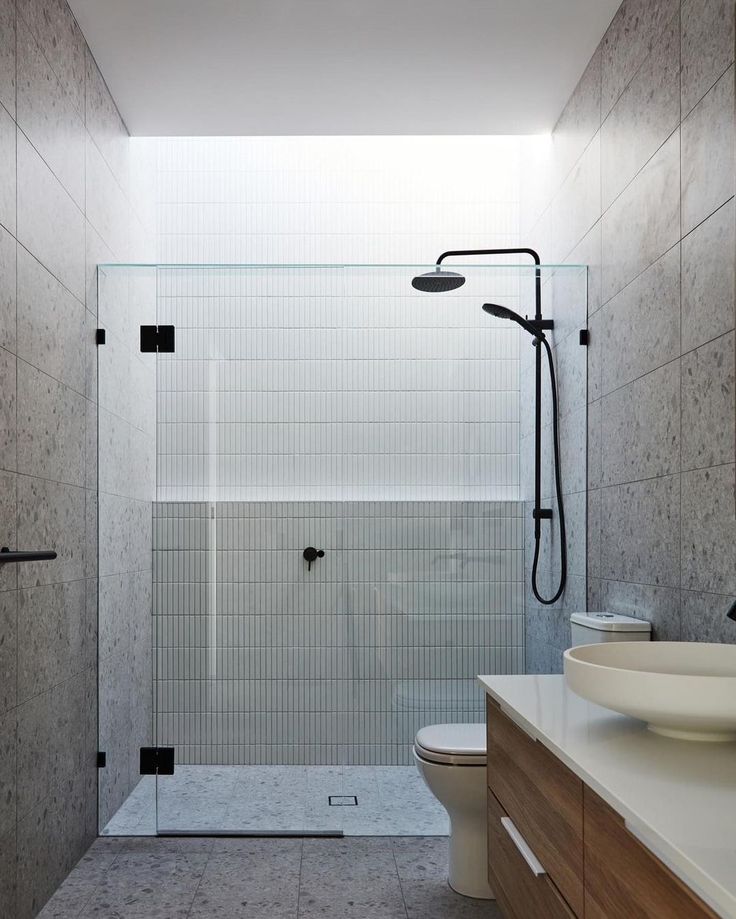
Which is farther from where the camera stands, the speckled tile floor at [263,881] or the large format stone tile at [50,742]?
the speckled tile floor at [263,881]

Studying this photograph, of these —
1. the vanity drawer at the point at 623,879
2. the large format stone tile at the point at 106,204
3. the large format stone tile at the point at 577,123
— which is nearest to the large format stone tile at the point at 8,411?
the large format stone tile at the point at 106,204

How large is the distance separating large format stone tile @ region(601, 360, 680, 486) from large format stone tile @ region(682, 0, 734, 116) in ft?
2.22

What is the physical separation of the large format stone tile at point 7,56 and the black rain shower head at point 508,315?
5.56 ft

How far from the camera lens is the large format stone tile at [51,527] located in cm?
245

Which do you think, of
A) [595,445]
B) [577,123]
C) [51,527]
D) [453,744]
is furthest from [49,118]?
[453,744]

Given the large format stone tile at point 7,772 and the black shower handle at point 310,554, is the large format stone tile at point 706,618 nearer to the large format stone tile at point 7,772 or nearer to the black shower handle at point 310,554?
the black shower handle at point 310,554

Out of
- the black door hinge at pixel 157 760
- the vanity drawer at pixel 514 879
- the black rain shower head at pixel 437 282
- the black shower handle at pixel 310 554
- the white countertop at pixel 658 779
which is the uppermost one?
the black rain shower head at pixel 437 282

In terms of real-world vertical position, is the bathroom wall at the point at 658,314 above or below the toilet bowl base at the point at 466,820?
above

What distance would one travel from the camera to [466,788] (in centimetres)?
271

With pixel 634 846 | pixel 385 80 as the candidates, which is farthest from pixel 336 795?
pixel 385 80

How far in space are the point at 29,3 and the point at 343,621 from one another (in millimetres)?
2136

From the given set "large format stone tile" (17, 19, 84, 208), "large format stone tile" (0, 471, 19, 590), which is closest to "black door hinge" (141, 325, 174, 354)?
"large format stone tile" (17, 19, 84, 208)

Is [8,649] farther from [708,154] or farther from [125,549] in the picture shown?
[708,154]

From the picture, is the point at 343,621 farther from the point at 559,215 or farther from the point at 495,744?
the point at 559,215
